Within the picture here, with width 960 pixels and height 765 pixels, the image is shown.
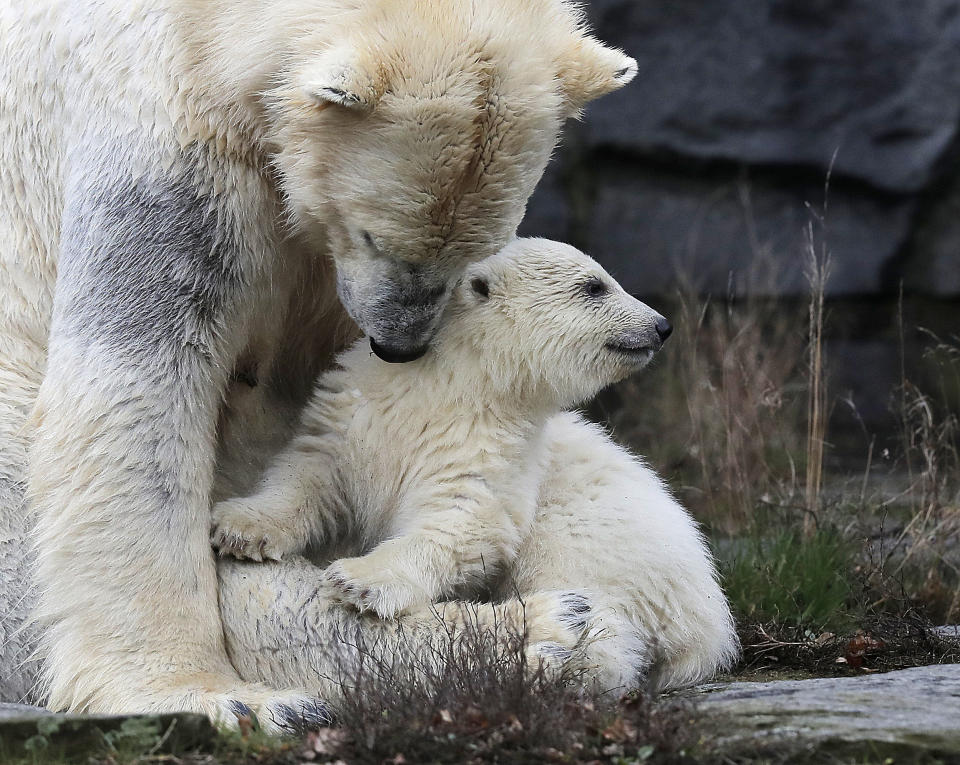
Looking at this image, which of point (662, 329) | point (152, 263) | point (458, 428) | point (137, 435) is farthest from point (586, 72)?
point (137, 435)

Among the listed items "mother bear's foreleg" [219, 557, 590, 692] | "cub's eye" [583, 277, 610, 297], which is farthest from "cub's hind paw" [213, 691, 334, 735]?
"cub's eye" [583, 277, 610, 297]

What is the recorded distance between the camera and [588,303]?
3.62 m

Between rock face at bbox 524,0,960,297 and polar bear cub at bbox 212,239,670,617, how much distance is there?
4.55m

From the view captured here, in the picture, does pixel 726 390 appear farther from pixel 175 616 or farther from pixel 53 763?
pixel 53 763

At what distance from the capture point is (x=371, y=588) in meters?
3.16

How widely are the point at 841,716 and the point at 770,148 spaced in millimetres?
5963

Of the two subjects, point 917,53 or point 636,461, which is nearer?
point 636,461

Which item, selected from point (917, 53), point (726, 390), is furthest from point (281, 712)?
point (917, 53)

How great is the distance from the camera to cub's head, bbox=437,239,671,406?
353 centimetres

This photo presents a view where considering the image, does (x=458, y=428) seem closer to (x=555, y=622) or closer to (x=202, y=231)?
(x=555, y=622)

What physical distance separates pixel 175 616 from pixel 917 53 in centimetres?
627

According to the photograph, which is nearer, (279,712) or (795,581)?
(279,712)

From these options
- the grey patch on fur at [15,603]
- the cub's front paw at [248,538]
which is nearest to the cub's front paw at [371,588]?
the cub's front paw at [248,538]

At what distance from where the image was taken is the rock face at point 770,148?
812 cm
